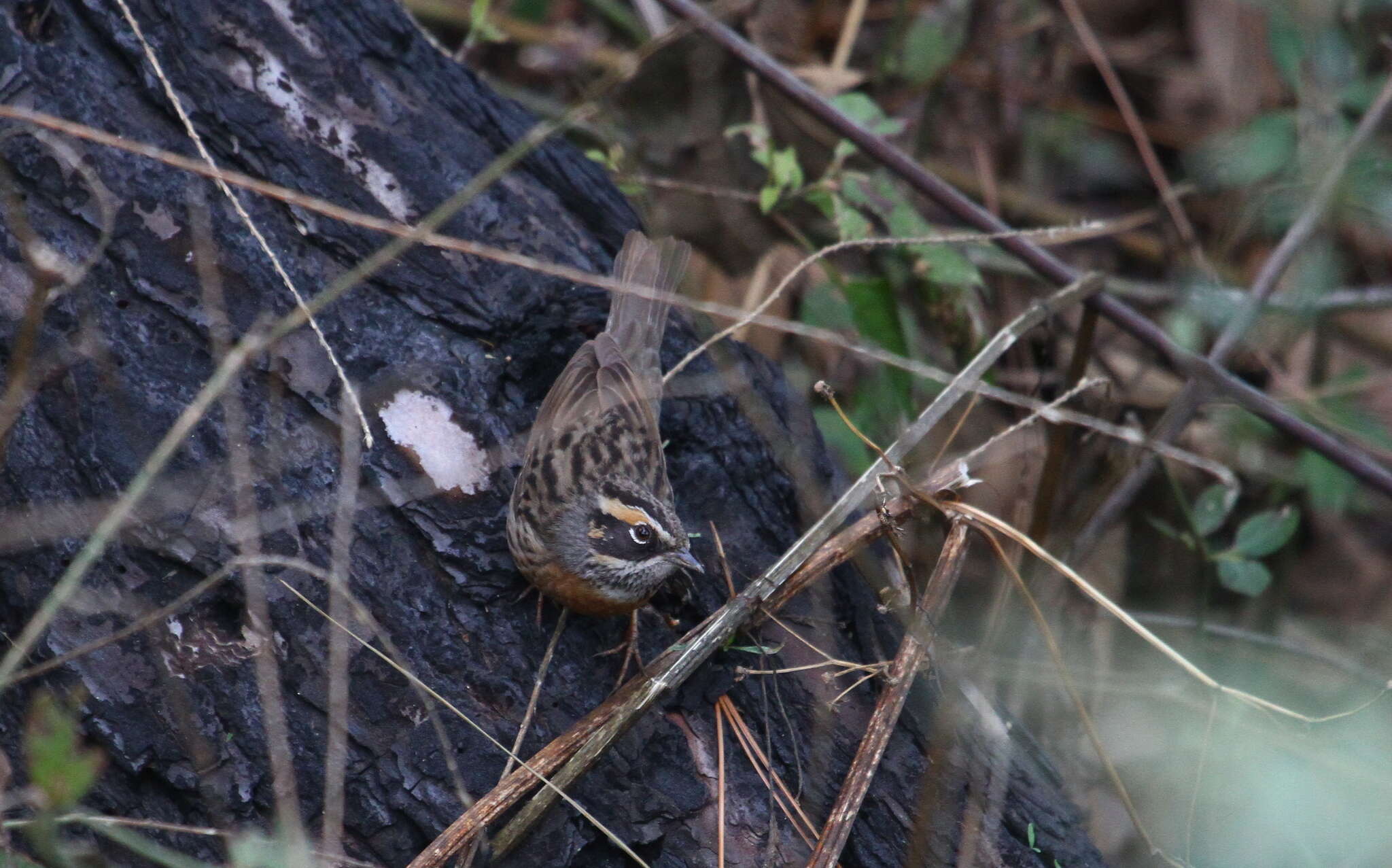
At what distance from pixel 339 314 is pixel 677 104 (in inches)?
129

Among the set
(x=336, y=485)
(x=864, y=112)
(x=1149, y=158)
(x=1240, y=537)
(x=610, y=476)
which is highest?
(x=336, y=485)

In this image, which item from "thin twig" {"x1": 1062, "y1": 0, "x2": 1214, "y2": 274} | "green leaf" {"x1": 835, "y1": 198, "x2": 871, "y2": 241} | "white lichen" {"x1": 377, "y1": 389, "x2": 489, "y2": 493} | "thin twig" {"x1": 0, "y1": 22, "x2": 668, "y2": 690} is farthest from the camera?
"thin twig" {"x1": 1062, "y1": 0, "x2": 1214, "y2": 274}

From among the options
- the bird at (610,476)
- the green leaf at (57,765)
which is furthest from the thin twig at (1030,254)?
the green leaf at (57,765)

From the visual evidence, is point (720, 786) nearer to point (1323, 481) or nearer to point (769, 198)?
point (769, 198)

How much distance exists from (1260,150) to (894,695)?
4.32m

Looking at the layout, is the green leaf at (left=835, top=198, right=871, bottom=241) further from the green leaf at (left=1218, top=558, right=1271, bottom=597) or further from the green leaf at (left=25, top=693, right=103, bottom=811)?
the green leaf at (left=25, top=693, right=103, bottom=811)

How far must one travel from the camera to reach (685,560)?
353cm

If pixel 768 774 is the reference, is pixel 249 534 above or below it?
above

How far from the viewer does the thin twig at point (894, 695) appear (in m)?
3.22

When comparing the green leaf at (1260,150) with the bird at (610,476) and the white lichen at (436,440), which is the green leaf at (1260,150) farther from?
the white lichen at (436,440)

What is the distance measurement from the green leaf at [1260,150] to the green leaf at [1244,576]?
2.19 metres

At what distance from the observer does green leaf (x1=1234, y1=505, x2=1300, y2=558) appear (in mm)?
5305

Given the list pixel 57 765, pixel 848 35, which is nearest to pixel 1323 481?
Answer: pixel 848 35

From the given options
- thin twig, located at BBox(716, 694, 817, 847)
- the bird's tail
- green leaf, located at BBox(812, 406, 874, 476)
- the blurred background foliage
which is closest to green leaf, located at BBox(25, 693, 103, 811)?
thin twig, located at BBox(716, 694, 817, 847)
